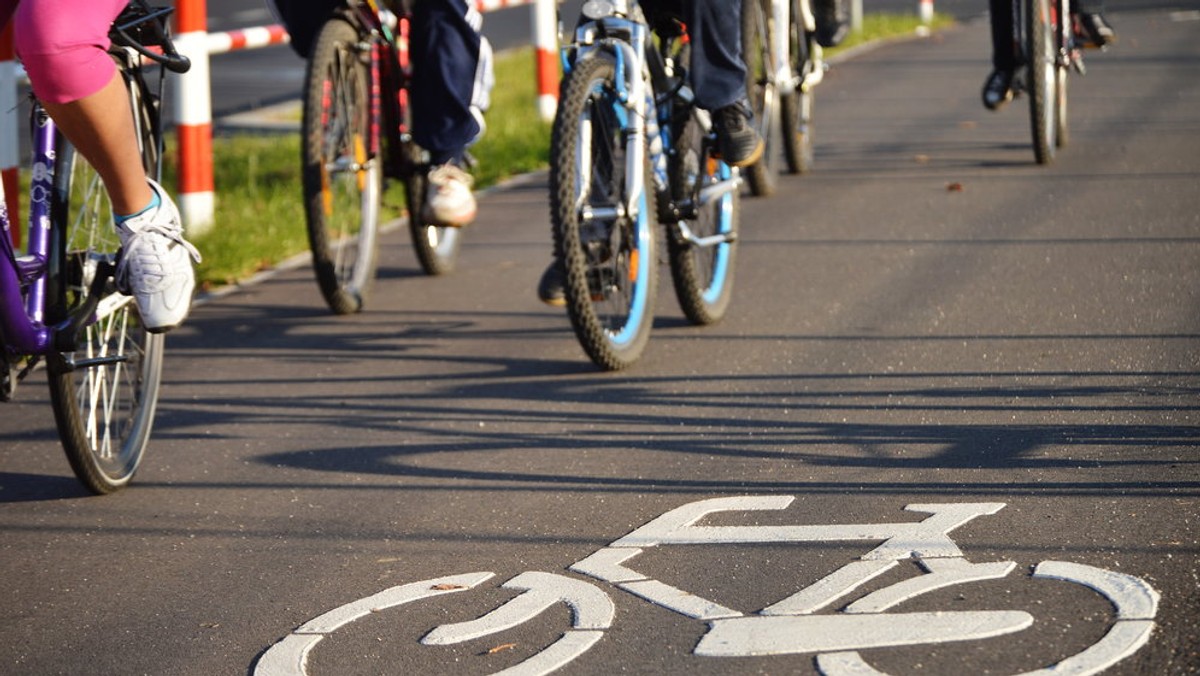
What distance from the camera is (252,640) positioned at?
3963 mm

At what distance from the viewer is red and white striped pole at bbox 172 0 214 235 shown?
880 centimetres

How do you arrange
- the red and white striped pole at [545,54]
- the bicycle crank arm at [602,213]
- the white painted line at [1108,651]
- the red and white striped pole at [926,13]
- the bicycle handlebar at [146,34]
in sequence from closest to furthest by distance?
the white painted line at [1108,651] < the bicycle handlebar at [146,34] < the bicycle crank arm at [602,213] < the red and white striped pole at [545,54] < the red and white striped pole at [926,13]

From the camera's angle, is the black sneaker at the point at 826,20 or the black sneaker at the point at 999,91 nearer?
the black sneaker at the point at 999,91

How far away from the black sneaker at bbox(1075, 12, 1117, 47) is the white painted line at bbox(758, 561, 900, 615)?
7.06 metres

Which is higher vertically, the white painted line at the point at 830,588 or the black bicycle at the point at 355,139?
the black bicycle at the point at 355,139

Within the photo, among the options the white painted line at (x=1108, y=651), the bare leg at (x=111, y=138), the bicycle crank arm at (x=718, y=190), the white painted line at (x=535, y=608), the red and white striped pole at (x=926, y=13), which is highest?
the bare leg at (x=111, y=138)

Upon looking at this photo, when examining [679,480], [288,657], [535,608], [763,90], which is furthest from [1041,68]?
[288,657]

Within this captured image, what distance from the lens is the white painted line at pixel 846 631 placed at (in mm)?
3688

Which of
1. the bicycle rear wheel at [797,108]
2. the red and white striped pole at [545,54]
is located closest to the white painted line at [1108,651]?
the bicycle rear wheel at [797,108]

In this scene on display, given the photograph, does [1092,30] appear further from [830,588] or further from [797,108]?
[830,588]

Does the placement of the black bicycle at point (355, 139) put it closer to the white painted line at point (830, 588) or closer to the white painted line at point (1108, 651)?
the white painted line at point (830, 588)

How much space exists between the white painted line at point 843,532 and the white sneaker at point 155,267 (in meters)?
1.22

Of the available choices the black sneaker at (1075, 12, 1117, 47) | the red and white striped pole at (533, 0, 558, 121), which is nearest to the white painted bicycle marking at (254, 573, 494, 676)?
the black sneaker at (1075, 12, 1117, 47)

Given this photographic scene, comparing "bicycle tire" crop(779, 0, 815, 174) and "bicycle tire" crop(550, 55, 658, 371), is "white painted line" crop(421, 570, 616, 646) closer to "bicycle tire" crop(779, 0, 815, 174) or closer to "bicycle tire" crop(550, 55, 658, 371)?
"bicycle tire" crop(550, 55, 658, 371)
